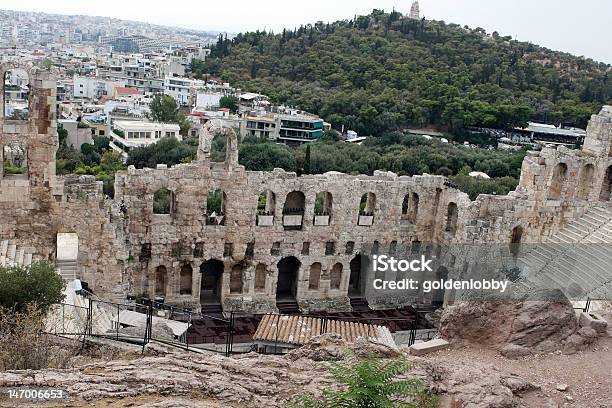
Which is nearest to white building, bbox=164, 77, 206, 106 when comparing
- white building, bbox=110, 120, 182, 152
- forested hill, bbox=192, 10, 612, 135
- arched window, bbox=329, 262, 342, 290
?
forested hill, bbox=192, 10, 612, 135

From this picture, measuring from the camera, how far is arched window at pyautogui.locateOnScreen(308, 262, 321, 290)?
105 feet

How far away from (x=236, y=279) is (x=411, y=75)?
60.2 m

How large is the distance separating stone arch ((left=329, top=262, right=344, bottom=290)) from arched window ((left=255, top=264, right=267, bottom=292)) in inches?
126

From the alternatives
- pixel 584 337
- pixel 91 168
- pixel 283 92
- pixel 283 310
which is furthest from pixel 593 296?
pixel 283 92

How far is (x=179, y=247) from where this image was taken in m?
29.5

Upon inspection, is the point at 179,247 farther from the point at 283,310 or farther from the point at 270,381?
the point at 270,381

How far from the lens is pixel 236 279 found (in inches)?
1232

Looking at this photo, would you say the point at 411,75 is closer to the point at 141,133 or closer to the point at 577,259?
the point at 141,133

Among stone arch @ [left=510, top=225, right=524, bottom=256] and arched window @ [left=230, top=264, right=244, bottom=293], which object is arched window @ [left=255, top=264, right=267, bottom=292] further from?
stone arch @ [left=510, top=225, right=524, bottom=256]

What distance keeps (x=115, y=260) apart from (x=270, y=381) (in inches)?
578

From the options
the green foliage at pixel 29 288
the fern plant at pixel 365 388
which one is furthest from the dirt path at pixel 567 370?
the green foliage at pixel 29 288

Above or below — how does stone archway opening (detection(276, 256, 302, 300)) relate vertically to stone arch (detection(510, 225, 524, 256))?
below

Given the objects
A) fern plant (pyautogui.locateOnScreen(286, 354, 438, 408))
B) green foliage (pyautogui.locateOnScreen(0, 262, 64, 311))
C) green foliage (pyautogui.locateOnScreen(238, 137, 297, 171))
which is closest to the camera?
fern plant (pyautogui.locateOnScreen(286, 354, 438, 408))

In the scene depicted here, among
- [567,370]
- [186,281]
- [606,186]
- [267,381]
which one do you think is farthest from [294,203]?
[267,381]
